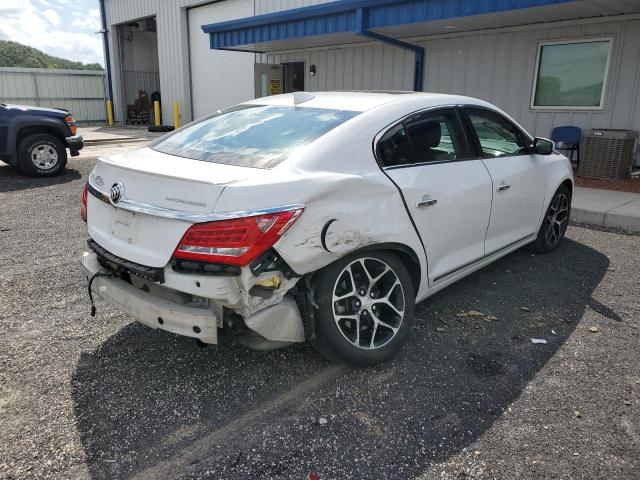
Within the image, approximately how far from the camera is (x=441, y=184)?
337 centimetres

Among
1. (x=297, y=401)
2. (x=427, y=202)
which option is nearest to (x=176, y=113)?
(x=427, y=202)

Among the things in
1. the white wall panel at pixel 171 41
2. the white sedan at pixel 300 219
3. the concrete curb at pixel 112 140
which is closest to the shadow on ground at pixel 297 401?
the white sedan at pixel 300 219

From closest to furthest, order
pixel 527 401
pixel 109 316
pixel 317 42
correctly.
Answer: pixel 527 401 → pixel 109 316 → pixel 317 42

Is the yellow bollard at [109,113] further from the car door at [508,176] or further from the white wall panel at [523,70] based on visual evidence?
the car door at [508,176]

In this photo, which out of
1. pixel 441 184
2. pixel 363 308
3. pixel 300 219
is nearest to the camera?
pixel 300 219

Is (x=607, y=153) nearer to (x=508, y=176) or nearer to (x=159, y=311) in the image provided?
(x=508, y=176)

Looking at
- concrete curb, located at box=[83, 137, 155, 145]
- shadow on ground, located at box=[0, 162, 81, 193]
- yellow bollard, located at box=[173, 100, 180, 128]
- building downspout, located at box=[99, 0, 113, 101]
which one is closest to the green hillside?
building downspout, located at box=[99, 0, 113, 101]

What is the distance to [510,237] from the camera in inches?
169

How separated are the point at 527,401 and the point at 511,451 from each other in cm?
46

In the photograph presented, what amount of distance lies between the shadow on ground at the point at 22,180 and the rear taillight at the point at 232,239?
7344 millimetres

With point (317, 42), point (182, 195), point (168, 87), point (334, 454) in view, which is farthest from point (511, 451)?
point (168, 87)

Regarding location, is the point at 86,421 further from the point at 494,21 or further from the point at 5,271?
the point at 494,21

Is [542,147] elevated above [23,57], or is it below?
below

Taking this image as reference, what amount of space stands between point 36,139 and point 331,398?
335 inches
